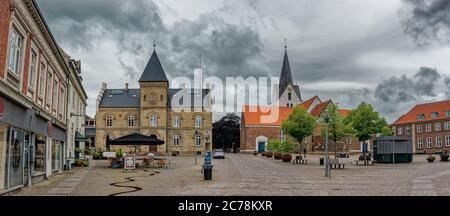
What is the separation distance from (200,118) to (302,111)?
35237 millimetres

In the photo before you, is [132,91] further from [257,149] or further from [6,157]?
[6,157]

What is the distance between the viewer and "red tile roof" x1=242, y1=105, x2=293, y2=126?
323 feet

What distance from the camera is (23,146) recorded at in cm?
1728

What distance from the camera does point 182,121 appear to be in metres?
81.4

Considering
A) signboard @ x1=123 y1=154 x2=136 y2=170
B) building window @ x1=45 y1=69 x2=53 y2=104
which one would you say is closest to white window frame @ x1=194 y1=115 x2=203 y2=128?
signboard @ x1=123 y1=154 x2=136 y2=170

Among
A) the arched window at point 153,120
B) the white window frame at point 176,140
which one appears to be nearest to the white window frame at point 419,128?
the white window frame at point 176,140

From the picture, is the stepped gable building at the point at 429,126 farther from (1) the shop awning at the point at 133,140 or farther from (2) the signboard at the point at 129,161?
(2) the signboard at the point at 129,161

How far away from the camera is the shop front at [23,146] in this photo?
14609mm

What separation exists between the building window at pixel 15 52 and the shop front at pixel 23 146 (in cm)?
123

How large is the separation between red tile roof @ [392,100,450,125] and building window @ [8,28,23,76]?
8229cm

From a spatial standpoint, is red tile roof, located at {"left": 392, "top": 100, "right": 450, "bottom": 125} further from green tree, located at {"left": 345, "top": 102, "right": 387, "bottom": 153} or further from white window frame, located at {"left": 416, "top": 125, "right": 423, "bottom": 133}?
green tree, located at {"left": 345, "top": 102, "right": 387, "bottom": 153}

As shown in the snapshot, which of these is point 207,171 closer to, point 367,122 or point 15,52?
point 15,52

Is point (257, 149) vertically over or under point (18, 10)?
under
